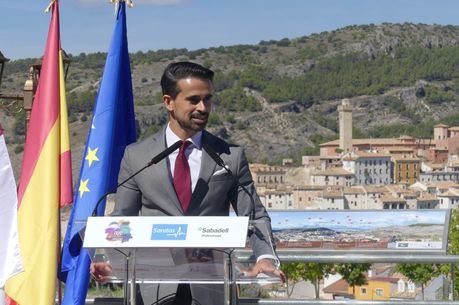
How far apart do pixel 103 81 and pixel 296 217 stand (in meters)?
1.90

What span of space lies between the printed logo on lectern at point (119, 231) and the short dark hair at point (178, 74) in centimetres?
44

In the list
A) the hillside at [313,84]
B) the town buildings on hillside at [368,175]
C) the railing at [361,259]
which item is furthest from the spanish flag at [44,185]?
the hillside at [313,84]

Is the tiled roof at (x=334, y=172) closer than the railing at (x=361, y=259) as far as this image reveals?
No

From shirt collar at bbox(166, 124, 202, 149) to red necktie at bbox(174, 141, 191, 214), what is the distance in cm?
3

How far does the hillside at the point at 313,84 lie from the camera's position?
150000 millimetres

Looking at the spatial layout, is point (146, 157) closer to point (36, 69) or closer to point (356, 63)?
point (36, 69)

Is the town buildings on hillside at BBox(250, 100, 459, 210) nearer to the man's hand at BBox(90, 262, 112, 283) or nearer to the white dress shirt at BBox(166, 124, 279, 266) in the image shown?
the white dress shirt at BBox(166, 124, 279, 266)

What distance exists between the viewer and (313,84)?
165m

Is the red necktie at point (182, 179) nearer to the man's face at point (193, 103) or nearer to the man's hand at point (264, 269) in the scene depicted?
the man's face at point (193, 103)

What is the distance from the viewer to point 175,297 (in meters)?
3.27

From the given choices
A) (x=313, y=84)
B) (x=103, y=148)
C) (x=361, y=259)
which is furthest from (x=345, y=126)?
(x=361, y=259)

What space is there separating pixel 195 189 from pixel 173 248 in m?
0.31

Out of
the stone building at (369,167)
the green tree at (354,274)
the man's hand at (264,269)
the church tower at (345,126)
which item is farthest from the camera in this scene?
the church tower at (345,126)

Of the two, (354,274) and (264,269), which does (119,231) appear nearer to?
(264,269)
